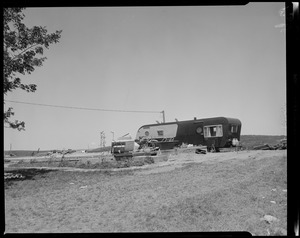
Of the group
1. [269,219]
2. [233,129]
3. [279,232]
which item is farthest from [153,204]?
[233,129]

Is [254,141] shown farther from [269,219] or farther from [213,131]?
[269,219]

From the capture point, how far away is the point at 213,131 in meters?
16.9

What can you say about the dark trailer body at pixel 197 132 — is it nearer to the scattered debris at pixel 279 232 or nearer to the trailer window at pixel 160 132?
the trailer window at pixel 160 132

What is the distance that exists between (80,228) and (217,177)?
467 centimetres

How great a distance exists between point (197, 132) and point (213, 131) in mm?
1337

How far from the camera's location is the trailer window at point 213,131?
54.5ft

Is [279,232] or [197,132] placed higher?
[197,132]

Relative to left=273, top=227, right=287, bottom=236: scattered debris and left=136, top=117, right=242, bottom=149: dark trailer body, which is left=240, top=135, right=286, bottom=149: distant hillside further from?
left=273, top=227, right=287, bottom=236: scattered debris

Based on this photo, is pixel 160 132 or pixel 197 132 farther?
pixel 160 132

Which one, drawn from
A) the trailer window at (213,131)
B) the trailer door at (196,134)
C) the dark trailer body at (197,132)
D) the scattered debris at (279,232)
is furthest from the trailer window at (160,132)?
the scattered debris at (279,232)
